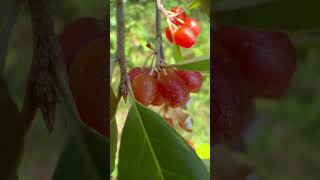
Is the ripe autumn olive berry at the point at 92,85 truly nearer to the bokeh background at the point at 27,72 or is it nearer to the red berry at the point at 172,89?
the bokeh background at the point at 27,72

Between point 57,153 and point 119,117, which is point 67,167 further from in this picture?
point 119,117

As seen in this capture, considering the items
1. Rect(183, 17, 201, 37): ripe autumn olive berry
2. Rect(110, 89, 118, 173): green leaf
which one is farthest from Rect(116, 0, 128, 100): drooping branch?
Rect(183, 17, 201, 37): ripe autumn olive berry

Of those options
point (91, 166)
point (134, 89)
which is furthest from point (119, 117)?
point (91, 166)

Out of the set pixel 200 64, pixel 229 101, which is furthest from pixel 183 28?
pixel 229 101

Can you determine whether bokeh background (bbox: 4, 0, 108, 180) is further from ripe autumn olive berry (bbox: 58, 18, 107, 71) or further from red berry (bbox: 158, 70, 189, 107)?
red berry (bbox: 158, 70, 189, 107)

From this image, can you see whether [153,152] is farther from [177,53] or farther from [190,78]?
[177,53]

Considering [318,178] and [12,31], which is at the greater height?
[12,31]
